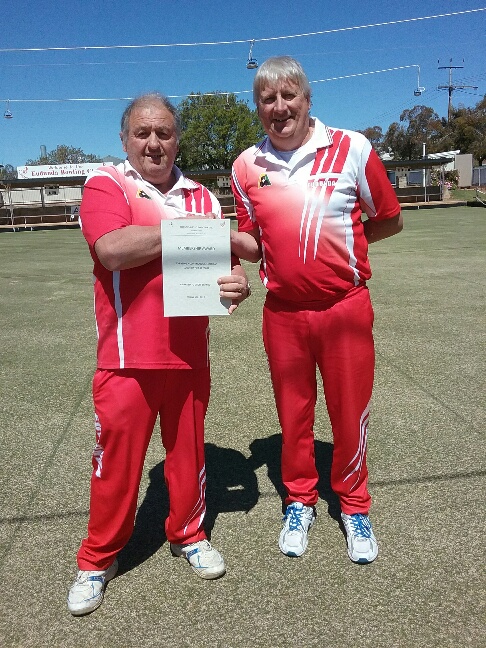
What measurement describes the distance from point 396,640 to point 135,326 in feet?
4.71

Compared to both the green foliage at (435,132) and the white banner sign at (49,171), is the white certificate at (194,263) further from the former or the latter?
the green foliage at (435,132)

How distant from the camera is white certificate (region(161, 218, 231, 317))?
208 cm

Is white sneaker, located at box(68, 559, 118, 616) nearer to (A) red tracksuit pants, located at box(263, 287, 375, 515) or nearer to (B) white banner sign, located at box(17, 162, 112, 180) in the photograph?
(A) red tracksuit pants, located at box(263, 287, 375, 515)

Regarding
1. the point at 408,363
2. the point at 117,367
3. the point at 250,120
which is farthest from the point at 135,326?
the point at 250,120

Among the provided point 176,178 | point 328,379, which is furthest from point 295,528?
point 176,178

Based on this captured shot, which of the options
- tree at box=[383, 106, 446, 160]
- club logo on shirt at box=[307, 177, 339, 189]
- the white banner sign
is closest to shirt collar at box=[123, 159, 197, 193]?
club logo on shirt at box=[307, 177, 339, 189]

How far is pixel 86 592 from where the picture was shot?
2.24 metres

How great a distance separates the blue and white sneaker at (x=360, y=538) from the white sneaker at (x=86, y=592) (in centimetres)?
103

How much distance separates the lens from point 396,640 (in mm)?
2041

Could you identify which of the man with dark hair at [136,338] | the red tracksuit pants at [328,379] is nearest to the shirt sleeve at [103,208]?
the man with dark hair at [136,338]

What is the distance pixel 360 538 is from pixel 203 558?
67cm

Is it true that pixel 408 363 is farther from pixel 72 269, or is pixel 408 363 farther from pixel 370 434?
pixel 72 269

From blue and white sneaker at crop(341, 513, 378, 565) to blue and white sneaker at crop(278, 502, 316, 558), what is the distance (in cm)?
17

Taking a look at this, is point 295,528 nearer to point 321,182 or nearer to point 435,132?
point 321,182
